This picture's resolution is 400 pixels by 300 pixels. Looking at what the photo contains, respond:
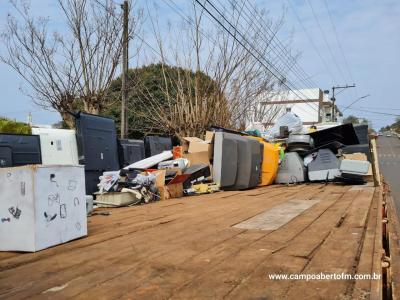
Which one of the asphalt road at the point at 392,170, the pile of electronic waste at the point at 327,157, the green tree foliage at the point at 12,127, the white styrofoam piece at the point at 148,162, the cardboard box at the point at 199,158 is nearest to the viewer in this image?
the white styrofoam piece at the point at 148,162

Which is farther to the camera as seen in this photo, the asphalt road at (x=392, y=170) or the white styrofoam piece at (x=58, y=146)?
the asphalt road at (x=392, y=170)

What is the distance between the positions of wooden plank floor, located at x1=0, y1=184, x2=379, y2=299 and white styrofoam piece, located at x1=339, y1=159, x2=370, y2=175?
4344 mm

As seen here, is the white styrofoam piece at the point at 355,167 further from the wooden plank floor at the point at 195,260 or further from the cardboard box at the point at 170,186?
the wooden plank floor at the point at 195,260

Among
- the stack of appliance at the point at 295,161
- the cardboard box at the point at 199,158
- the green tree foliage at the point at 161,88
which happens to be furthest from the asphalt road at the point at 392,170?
the green tree foliage at the point at 161,88

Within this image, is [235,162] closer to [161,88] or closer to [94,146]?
[94,146]

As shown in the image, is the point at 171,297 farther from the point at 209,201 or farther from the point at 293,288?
the point at 209,201

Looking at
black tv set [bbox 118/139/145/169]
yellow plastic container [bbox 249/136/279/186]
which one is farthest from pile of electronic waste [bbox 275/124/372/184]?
black tv set [bbox 118/139/145/169]

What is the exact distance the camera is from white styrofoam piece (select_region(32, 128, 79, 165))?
7.17 metres

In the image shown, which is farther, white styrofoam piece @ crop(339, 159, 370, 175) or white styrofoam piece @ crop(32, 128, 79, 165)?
white styrofoam piece @ crop(339, 159, 370, 175)

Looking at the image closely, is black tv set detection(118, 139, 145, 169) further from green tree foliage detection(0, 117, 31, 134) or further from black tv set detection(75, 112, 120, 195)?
green tree foliage detection(0, 117, 31, 134)

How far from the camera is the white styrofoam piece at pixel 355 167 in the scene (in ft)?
27.7

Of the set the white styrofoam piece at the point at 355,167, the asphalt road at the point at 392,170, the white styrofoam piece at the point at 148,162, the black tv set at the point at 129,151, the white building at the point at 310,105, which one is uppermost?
the white building at the point at 310,105

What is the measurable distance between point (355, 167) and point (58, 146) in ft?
19.0

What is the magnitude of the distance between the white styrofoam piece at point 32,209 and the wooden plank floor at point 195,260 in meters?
0.11
